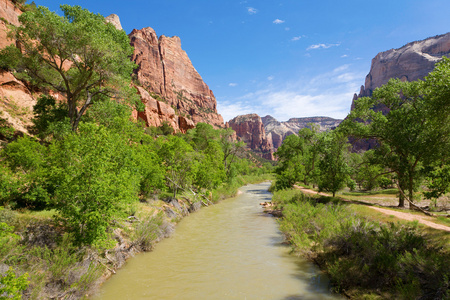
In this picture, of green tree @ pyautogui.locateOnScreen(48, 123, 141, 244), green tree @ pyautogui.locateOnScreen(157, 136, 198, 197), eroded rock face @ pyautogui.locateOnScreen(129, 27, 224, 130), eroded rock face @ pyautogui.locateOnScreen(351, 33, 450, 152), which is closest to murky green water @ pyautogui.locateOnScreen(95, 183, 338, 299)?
green tree @ pyautogui.locateOnScreen(48, 123, 141, 244)

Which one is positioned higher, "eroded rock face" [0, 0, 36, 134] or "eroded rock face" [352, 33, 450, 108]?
"eroded rock face" [352, 33, 450, 108]

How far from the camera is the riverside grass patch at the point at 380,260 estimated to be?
634 cm

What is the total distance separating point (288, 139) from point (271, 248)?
39.8 meters

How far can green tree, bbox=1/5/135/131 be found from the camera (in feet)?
53.9

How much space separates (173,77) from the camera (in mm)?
165000

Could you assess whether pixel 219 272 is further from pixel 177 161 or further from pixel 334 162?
pixel 334 162

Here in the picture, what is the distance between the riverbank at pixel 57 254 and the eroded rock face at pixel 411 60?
605ft

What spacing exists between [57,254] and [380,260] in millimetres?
12195

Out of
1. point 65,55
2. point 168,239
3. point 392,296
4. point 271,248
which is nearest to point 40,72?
point 65,55

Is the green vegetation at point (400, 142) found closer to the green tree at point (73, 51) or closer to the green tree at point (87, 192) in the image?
the green tree at point (87, 192)

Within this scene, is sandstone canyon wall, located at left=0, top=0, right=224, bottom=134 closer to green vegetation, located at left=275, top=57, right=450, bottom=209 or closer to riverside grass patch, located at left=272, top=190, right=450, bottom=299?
green vegetation, located at left=275, top=57, right=450, bottom=209

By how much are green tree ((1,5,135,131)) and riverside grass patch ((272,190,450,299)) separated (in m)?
19.9

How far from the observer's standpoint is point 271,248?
43.9 feet

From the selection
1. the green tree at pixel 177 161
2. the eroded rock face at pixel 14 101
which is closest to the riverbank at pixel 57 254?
the green tree at pixel 177 161
